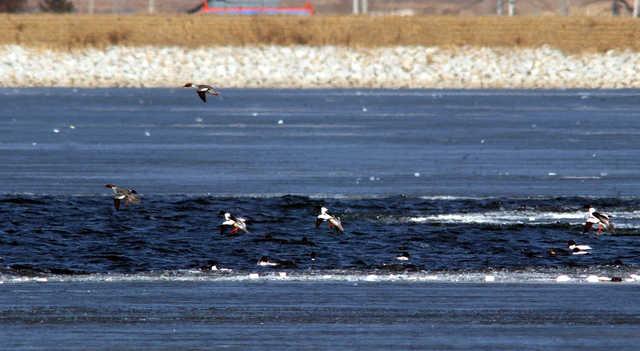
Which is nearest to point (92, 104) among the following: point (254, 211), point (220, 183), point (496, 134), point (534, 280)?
point (496, 134)

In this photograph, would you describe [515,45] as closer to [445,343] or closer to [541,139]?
[541,139]

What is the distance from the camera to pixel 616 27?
74.2m

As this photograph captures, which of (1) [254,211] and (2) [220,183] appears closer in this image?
(1) [254,211]

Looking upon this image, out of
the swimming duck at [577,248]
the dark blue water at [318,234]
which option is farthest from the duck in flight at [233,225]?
the swimming duck at [577,248]

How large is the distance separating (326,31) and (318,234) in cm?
5722

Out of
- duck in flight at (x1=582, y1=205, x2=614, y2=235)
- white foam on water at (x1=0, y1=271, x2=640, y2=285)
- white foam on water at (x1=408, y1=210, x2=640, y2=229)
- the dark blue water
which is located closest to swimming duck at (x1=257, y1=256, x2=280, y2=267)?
the dark blue water

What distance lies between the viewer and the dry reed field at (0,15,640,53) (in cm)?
7300

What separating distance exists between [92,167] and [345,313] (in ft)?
44.5

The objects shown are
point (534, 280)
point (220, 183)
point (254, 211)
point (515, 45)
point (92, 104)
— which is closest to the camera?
point (534, 280)

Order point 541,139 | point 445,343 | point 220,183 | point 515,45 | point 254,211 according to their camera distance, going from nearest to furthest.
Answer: point 445,343 → point 254,211 → point 220,183 → point 541,139 → point 515,45

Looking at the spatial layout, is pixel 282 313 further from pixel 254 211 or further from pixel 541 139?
pixel 541 139

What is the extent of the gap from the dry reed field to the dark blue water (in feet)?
122

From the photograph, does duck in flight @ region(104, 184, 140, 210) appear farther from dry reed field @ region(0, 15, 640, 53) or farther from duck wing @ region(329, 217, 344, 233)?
dry reed field @ region(0, 15, 640, 53)

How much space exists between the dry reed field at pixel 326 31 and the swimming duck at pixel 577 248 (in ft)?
184
